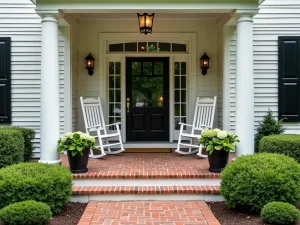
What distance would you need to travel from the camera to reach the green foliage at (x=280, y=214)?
344cm

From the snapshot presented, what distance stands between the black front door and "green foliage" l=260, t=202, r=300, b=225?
396 cm

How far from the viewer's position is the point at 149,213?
12.8 ft

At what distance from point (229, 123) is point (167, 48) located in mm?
2130

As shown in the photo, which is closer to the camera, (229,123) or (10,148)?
(10,148)

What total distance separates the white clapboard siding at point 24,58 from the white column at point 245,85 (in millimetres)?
3186

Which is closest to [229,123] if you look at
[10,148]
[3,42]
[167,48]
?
[167,48]

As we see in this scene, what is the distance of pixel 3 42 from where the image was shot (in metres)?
6.16

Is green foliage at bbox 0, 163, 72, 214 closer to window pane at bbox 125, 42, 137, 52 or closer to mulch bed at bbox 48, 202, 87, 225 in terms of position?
mulch bed at bbox 48, 202, 87, 225

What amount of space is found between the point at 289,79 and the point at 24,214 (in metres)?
4.92

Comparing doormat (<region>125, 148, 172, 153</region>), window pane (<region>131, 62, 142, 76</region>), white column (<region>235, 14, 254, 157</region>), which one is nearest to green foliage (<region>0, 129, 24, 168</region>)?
doormat (<region>125, 148, 172, 153</region>)

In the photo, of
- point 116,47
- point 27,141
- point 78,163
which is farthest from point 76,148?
point 116,47

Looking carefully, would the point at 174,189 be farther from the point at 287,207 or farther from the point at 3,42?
the point at 3,42

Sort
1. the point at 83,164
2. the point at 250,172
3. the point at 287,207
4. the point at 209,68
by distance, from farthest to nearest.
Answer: the point at 209,68, the point at 83,164, the point at 250,172, the point at 287,207

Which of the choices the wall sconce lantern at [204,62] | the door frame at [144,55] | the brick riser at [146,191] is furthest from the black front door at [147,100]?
the brick riser at [146,191]
